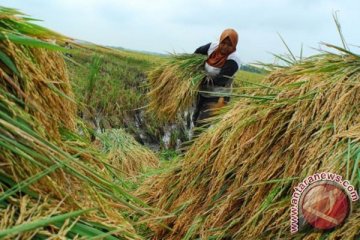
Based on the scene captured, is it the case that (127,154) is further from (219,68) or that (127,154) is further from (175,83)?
(219,68)

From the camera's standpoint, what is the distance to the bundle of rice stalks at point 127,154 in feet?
21.8

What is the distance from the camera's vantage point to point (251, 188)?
262 centimetres

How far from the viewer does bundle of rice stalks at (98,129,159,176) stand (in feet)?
21.8

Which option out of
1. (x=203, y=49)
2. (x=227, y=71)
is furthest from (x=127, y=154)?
(x=227, y=71)

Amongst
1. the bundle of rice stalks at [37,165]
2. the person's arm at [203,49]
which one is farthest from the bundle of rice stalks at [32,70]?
the person's arm at [203,49]

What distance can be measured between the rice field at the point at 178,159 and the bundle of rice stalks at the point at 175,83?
153 cm

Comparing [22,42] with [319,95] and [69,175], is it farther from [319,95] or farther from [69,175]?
Result: [319,95]

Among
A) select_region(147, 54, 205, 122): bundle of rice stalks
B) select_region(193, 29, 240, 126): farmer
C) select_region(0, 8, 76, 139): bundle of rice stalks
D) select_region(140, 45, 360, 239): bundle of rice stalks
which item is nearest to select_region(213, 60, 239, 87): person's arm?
select_region(193, 29, 240, 126): farmer

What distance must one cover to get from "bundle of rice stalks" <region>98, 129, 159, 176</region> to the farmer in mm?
1295

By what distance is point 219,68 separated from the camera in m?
5.61

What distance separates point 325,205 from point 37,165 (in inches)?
53.4

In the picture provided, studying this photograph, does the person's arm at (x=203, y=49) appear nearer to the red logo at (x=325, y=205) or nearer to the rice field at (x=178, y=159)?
the rice field at (x=178, y=159)

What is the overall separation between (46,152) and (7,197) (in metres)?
0.15

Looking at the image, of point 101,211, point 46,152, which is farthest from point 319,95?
point 46,152
